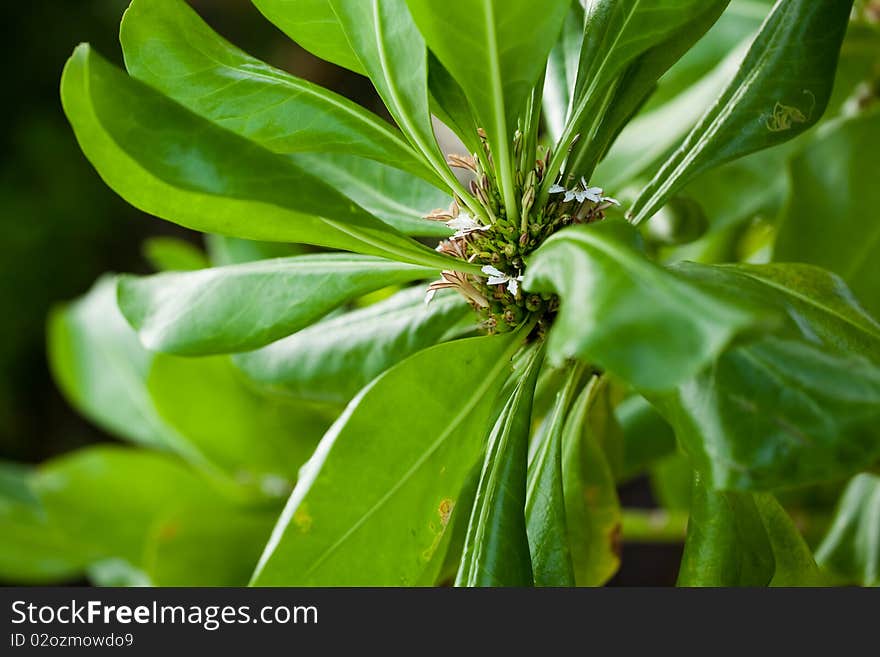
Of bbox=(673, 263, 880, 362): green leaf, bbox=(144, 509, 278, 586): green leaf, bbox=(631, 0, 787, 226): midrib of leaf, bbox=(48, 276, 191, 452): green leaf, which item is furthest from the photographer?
bbox=(48, 276, 191, 452): green leaf

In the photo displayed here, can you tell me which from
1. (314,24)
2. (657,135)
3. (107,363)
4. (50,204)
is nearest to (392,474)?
(314,24)

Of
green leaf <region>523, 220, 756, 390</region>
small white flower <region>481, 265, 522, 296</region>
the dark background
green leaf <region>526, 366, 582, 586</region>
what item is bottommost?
green leaf <region>523, 220, 756, 390</region>

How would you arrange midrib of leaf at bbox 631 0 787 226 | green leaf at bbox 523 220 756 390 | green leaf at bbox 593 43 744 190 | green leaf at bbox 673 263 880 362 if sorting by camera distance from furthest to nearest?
1. green leaf at bbox 593 43 744 190
2. midrib of leaf at bbox 631 0 787 226
3. green leaf at bbox 673 263 880 362
4. green leaf at bbox 523 220 756 390

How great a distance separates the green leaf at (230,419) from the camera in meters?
0.90

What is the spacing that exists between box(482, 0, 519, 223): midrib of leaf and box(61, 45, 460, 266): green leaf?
8cm

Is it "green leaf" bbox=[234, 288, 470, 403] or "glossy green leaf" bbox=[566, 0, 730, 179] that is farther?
"green leaf" bbox=[234, 288, 470, 403]

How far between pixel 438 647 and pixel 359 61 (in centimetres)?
30

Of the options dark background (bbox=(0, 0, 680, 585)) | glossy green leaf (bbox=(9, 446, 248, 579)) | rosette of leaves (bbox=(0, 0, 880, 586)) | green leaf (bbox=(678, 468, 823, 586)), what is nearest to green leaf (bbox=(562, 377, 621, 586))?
rosette of leaves (bbox=(0, 0, 880, 586))

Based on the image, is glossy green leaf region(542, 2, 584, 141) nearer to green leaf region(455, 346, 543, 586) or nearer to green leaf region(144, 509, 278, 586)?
green leaf region(455, 346, 543, 586)

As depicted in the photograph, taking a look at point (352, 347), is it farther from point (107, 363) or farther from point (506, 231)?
point (107, 363)

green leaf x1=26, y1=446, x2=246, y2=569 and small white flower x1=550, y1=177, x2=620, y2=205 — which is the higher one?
Answer: green leaf x1=26, y1=446, x2=246, y2=569

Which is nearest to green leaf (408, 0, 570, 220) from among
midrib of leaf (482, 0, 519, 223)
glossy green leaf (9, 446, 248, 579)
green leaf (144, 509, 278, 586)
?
midrib of leaf (482, 0, 519, 223)

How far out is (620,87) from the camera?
1.57ft

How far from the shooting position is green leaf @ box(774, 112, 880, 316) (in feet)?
2.14
